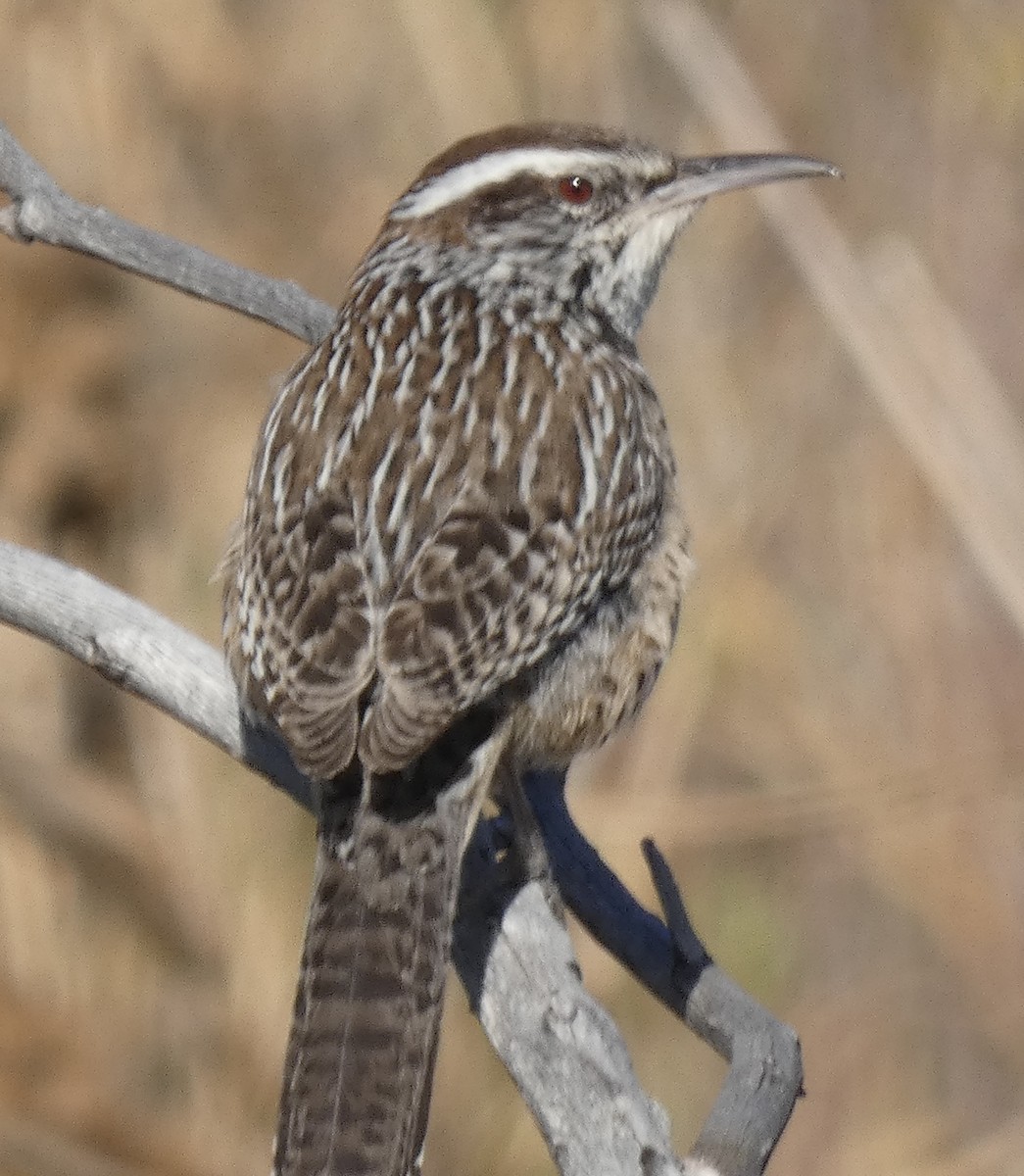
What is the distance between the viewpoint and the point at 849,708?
5789mm

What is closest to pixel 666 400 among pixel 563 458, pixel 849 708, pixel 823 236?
pixel 849 708

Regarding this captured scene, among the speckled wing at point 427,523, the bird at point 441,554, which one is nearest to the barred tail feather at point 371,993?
the bird at point 441,554

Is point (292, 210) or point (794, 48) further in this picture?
point (794, 48)

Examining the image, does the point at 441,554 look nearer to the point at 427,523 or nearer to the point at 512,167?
the point at 427,523

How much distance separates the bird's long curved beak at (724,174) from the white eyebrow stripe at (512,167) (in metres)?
0.12

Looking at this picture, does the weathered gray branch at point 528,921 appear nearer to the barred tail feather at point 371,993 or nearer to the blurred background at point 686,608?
the barred tail feather at point 371,993

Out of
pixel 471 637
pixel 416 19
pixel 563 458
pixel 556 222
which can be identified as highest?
pixel 416 19

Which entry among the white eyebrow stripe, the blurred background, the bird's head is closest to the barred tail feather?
the bird's head

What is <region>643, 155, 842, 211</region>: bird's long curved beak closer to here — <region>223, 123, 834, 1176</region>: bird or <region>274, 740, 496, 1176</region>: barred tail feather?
<region>223, 123, 834, 1176</region>: bird

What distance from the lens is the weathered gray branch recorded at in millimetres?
2641

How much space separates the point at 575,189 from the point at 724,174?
272 mm

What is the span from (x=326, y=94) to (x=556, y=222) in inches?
92.1

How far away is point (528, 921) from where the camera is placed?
3.09m

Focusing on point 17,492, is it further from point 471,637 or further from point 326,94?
point 471,637
